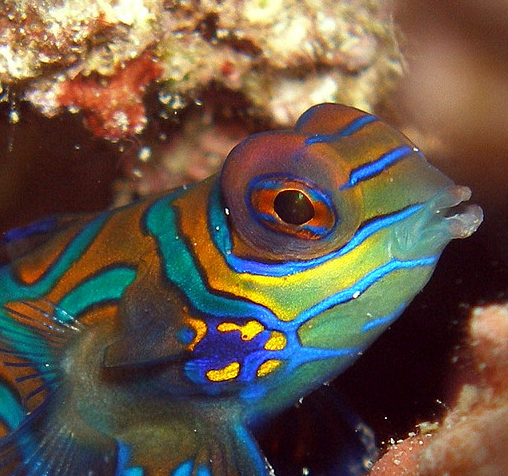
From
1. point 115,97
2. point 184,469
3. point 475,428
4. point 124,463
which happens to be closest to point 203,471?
point 184,469

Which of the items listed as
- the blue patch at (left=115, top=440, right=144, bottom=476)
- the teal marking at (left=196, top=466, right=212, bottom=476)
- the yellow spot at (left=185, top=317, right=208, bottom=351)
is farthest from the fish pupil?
the blue patch at (left=115, top=440, right=144, bottom=476)

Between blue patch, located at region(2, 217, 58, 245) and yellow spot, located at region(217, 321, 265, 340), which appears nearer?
yellow spot, located at region(217, 321, 265, 340)

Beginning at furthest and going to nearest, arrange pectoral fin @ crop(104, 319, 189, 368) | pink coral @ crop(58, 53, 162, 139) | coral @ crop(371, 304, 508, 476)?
pink coral @ crop(58, 53, 162, 139)
pectoral fin @ crop(104, 319, 189, 368)
coral @ crop(371, 304, 508, 476)

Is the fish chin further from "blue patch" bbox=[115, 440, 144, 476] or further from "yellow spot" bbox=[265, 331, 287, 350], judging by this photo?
"blue patch" bbox=[115, 440, 144, 476]

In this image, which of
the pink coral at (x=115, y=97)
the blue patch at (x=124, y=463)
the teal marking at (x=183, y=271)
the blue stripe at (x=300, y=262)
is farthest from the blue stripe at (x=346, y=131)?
the blue patch at (x=124, y=463)

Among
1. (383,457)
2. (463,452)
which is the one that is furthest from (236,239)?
(383,457)

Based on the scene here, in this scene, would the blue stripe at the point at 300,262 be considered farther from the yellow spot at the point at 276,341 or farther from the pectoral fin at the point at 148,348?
the pectoral fin at the point at 148,348

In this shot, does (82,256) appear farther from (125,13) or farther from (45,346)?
(125,13)
